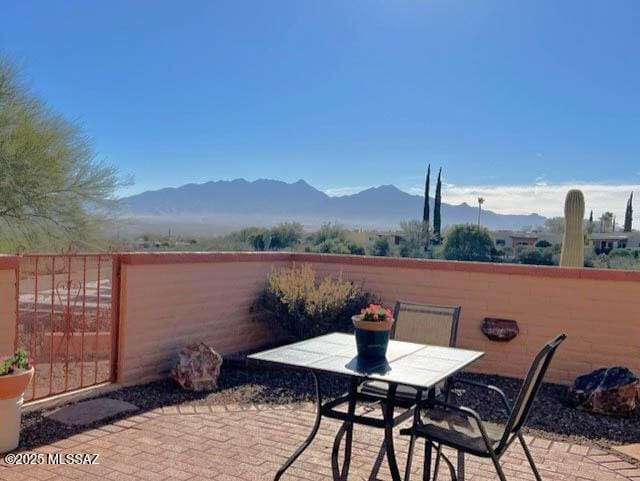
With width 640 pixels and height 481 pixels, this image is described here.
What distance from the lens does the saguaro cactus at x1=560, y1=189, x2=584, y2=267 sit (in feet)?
25.2

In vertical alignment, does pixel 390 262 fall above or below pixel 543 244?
below

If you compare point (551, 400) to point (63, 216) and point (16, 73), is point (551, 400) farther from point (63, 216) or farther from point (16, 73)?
point (16, 73)

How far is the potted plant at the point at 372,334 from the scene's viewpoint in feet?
10.3

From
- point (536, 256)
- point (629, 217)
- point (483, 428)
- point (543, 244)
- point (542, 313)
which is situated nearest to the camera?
point (483, 428)

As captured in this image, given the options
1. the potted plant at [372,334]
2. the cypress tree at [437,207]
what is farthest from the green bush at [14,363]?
the cypress tree at [437,207]

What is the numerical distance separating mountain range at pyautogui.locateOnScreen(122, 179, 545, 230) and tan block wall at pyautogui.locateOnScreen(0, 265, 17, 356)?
119442mm

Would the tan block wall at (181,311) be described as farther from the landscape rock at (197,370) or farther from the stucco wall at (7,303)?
the stucco wall at (7,303)

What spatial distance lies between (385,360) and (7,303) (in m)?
2.95

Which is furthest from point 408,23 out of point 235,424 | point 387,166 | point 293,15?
point 387,166

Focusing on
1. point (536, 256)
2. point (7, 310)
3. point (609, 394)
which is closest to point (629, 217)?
point (536, 256)

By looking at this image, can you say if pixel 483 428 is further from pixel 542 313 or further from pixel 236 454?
pixel 542 313

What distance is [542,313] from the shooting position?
6008 mm

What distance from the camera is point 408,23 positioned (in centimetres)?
984

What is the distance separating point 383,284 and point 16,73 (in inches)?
301
